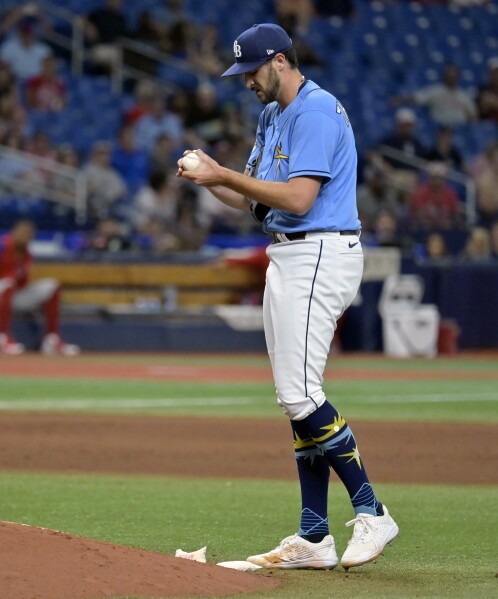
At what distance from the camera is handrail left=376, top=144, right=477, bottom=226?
2123cm

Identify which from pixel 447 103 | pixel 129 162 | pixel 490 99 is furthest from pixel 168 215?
pixel 490 99

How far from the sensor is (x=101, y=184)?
18438mm

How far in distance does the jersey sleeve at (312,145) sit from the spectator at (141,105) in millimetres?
15194

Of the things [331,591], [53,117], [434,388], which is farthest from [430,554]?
[53,117]

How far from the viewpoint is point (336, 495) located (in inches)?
294

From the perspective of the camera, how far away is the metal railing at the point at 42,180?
18.0 metres

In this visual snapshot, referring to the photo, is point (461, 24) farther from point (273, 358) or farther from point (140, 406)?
point (273, 358)

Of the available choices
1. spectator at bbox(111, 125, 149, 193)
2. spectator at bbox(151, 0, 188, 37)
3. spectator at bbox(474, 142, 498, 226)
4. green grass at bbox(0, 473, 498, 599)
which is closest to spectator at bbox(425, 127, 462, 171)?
spectator at bbox(474, 142, 498, 226)

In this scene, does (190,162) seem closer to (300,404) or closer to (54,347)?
(300,404)

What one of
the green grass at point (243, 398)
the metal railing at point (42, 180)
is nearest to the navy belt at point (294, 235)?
the green grass at point (243, 398)

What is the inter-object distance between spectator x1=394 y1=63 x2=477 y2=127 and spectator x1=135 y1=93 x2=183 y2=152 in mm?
4909

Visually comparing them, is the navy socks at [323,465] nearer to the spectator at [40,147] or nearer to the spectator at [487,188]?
the spectator at [40,147]

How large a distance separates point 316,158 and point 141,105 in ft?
51.0

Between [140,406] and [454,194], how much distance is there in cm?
1008
